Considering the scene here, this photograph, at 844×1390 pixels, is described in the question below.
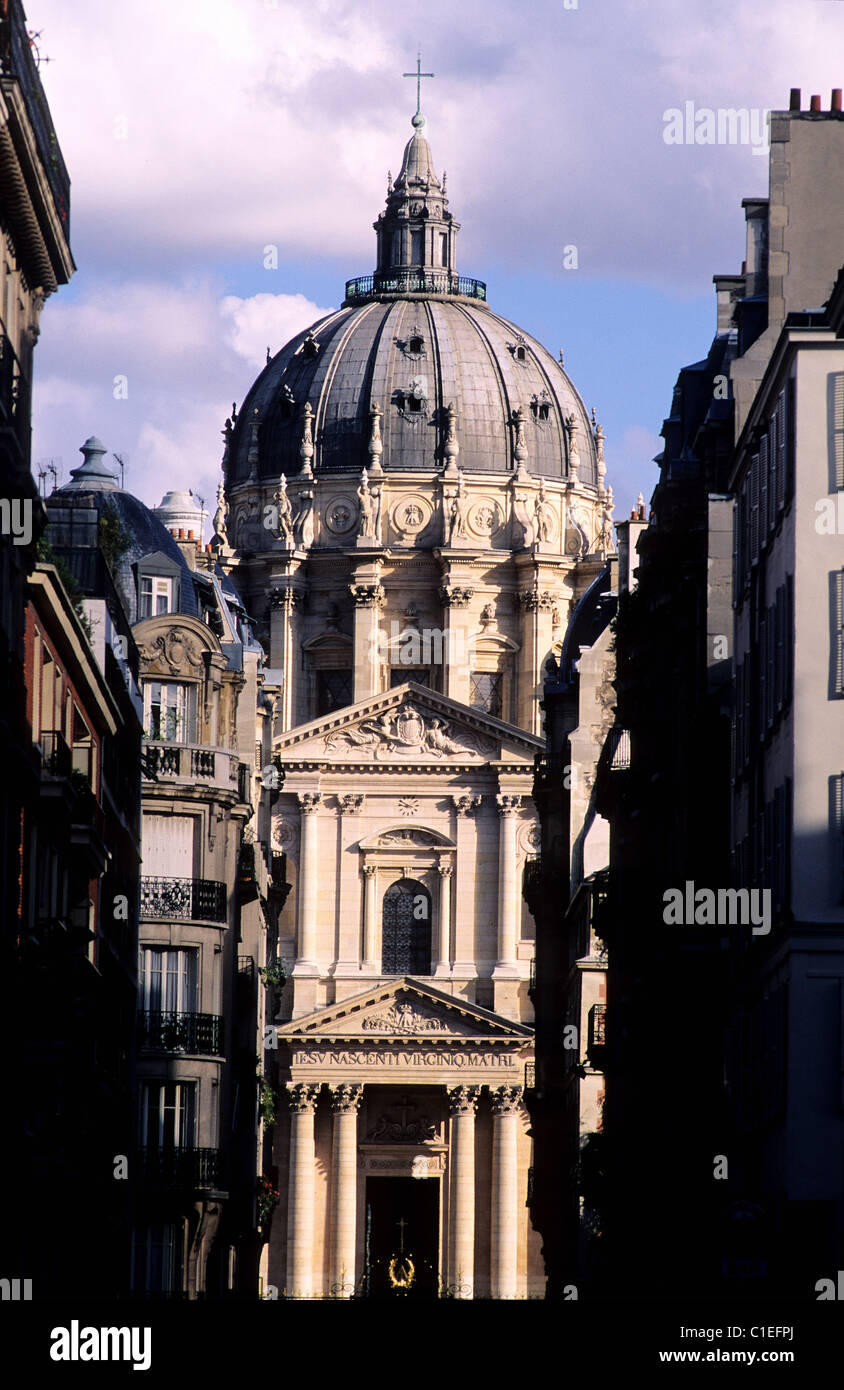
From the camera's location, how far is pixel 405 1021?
116 meters

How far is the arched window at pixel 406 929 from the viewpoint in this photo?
122312mm

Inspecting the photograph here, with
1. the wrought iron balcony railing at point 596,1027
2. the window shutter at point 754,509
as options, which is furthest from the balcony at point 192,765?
the window shutter at point 754,509

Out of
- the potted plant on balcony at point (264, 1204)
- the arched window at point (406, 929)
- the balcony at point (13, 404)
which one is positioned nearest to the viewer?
the balcony at point (13, 404)

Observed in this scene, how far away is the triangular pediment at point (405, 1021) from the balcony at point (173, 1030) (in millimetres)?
55731

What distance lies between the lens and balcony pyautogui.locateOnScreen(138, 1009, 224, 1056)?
58.8 meters

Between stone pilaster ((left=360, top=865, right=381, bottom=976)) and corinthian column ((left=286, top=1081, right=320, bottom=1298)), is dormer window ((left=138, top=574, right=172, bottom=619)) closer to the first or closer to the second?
corinthian column ((left=286, top=1081, right=320, bottom=1298))

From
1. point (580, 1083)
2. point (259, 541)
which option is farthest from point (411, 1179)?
point (580, 1083)

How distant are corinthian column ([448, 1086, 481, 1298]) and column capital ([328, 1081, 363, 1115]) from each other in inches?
133

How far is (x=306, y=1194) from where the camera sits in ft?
381

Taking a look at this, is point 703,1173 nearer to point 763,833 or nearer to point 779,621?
point 763,833

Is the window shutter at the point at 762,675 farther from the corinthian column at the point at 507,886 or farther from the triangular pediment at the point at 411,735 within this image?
the triangular pediment at the point at 411,735

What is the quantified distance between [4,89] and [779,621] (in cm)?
1265

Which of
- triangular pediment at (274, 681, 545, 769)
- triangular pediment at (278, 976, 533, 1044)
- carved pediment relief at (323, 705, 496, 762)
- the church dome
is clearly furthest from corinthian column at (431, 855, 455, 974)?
the church dome

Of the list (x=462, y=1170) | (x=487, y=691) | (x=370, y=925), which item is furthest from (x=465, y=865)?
Result: (x=487, y=691)
